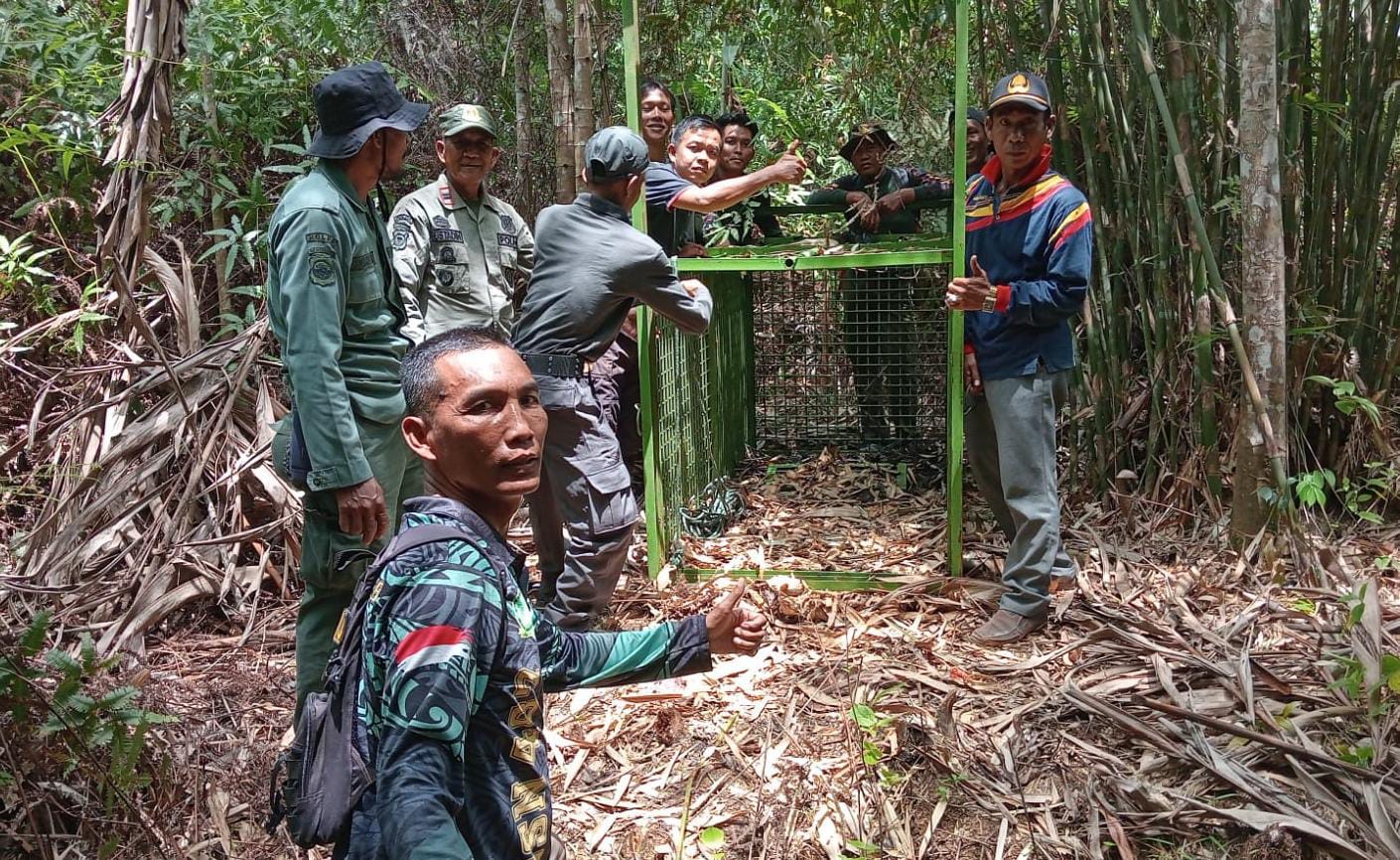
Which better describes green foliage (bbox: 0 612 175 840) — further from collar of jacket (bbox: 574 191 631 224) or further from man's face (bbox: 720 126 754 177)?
man's face (bbox: 720 126 754 177)

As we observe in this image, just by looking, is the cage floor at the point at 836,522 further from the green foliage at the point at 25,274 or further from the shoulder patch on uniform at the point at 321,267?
the green foliage at the point at 25,274

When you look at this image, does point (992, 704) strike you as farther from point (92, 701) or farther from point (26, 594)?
point (26, 594)

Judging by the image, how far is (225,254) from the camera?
587 centimetres

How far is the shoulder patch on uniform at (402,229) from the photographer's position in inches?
171

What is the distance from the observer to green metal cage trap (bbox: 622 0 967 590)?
448 cm

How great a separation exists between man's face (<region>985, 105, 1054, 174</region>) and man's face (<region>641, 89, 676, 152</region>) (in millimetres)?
1715

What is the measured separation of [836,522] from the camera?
546 cm

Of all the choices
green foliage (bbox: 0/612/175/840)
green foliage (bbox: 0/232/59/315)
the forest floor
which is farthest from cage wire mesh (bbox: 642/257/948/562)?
green foliage (bbox: 0/232/59/315)

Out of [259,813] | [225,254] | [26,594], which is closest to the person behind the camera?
[259,813]

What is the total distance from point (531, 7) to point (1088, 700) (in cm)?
541

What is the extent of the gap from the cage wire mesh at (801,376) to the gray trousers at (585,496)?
30.0 inches

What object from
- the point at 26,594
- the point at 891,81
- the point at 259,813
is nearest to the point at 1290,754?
the point at 259,813

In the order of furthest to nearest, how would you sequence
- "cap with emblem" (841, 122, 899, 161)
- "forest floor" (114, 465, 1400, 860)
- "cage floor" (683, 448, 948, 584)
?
"cap with emblem" (841, 122, 899, 161)
"cage floor" (683, 448, 948, 584)
"forest floor" (114, 465, 1400, 860)

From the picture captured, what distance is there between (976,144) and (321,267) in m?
2.98
